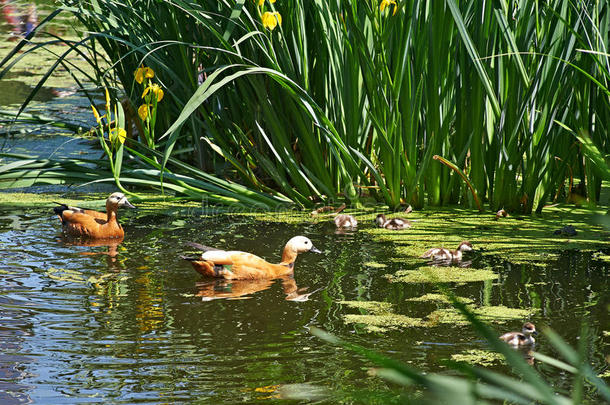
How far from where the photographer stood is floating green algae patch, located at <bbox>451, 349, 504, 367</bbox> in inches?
121

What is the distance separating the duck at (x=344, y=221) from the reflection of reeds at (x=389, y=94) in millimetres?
362

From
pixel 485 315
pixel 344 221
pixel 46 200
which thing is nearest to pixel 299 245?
pixel 344 221

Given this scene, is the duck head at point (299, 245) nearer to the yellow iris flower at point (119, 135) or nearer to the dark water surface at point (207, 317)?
the dark water surface at point (207, 317)

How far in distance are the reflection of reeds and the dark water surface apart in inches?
28.4

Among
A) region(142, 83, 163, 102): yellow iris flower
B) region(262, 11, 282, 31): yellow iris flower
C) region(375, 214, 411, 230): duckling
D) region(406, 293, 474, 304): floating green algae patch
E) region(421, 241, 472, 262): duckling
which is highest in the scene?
region(262, 11, 282, 31): yellow iris flower

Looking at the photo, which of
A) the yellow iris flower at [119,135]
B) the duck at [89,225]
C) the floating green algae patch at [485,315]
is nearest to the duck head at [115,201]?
the duck at [89,225]

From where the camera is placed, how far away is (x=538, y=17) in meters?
5.10

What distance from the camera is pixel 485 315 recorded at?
366cm

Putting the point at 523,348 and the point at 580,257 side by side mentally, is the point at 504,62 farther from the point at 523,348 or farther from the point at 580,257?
the point at 523,348

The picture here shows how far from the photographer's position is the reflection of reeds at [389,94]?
4.94m

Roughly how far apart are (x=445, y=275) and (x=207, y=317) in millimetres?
1289

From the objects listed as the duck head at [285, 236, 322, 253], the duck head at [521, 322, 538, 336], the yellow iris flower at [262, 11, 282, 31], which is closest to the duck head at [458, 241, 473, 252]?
the duck head at [285, 236, 322, 253]

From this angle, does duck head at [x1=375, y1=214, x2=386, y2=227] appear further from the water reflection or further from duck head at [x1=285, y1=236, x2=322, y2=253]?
the water reflection

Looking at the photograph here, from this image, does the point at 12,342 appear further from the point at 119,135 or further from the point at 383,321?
the point at 119,135
